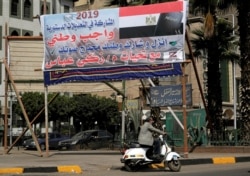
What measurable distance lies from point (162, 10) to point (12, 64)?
8.73 metres

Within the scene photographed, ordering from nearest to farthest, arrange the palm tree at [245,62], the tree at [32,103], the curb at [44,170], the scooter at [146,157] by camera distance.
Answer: the scooter at [146,157]
the curb at [44,170]
the palm tree at [245,62]
the tree at [32,103]

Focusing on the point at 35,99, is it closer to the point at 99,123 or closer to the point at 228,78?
the point at 99,123

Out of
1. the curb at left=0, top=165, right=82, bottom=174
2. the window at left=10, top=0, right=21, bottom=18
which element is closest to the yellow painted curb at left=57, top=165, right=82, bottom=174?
the curb at left=0, top=165, right=82, bottom=174

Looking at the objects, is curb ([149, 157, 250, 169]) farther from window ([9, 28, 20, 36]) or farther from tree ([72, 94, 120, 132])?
window ([9, 28, 20, 36])

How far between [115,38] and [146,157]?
6.89m

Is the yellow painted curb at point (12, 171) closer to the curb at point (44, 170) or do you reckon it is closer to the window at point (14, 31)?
the curb at point (44, 170)

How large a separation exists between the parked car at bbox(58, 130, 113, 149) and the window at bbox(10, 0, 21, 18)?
26.0 metres

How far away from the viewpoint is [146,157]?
15977 millimetres

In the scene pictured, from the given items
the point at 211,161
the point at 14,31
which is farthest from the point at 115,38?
the point at 14,31

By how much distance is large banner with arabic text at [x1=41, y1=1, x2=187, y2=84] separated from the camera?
816 inches

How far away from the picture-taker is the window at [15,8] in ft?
201

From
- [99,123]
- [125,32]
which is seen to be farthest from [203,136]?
[99,123]

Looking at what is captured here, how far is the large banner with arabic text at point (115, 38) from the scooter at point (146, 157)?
210 inches

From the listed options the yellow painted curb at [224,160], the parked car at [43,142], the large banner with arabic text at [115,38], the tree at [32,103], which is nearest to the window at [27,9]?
the tree at [32,103]
